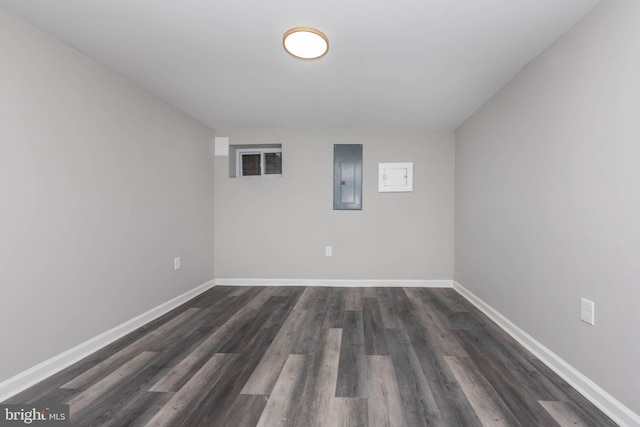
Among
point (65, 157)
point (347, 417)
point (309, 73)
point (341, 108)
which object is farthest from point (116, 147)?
point (347, 417)

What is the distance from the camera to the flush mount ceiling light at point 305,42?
1.70 m

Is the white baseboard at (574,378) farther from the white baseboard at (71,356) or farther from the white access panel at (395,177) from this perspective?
the white baseboard at (71,356)

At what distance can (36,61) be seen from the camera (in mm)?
1711

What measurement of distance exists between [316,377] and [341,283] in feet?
7.06

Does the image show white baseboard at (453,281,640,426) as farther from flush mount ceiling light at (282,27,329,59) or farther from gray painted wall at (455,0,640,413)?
flush mount ceiling light at (282,27,329,59)

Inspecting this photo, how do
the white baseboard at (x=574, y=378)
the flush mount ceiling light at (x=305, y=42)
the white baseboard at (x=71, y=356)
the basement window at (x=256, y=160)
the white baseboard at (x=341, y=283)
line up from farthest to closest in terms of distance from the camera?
the basement window at (x=256, y=160) → the white baseboard at (x=341, y=283) → the flush mount ceiling light at (x=305, y=42) → the white baseboard at (x=71, y=356) → the white baseboard at (x=574, y=378)

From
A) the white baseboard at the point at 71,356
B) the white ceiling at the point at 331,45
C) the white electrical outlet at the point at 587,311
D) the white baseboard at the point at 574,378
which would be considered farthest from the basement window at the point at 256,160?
the white electrical outlet at the point at 587,311

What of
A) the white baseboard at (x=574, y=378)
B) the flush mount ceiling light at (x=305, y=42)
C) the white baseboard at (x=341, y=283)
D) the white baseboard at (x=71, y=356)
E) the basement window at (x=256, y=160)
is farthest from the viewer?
the basement window at (x=256, y=160)

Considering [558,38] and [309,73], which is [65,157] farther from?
[558,38]

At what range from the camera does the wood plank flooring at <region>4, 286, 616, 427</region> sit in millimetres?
1390

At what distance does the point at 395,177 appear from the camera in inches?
150

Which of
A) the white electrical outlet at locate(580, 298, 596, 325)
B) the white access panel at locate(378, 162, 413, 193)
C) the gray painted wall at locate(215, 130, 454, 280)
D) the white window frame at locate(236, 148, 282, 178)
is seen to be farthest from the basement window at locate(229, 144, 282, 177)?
the white electrical outlet at locate(580, 298, 596, 325)

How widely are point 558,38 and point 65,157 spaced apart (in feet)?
11.2

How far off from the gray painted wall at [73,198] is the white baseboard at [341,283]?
103 cm
